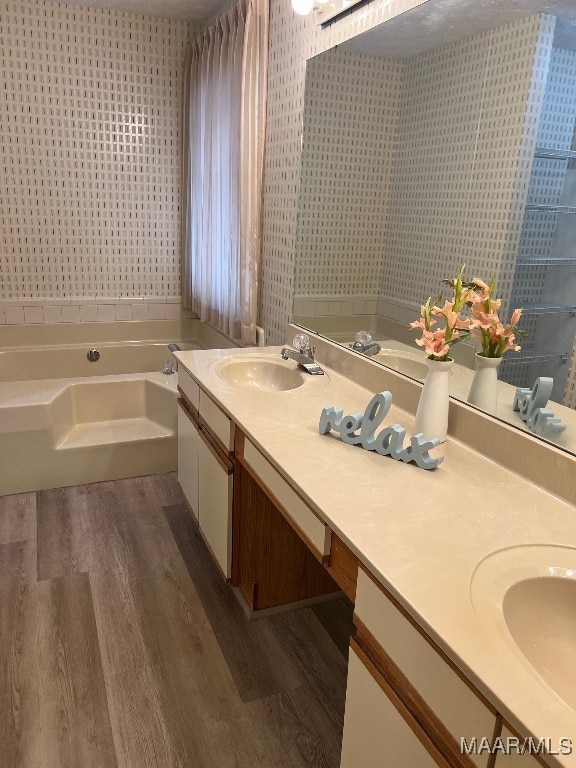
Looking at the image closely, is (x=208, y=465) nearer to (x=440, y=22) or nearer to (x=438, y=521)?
(x=438, y=521)

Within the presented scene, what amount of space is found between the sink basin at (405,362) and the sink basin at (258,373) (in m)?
0.36

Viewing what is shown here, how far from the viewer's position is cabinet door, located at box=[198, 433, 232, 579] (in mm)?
1874

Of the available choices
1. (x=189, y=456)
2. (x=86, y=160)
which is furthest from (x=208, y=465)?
(x=86, y=160)

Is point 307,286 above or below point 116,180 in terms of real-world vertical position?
below

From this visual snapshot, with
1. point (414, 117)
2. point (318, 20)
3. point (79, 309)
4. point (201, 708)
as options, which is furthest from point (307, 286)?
point (79, 309)

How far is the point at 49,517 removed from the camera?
2615 mm

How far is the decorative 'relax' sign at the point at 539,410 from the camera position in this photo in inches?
51.5

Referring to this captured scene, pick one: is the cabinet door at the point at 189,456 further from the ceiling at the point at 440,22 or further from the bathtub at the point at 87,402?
the ceiling at the point at 440,22

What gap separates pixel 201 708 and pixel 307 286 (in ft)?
5.11

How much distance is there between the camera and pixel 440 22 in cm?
157

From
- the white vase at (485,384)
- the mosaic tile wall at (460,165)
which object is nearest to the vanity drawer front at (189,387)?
the mosaic tile wall at (460,165)

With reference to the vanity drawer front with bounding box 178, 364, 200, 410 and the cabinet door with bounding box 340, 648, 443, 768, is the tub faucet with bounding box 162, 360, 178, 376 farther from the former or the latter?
the cabinet door with bounding box 340, 648, 443, 768

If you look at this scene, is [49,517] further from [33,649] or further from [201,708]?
[201,708]

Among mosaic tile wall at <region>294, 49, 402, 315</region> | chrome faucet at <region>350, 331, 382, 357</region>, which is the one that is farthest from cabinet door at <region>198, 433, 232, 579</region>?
mosaic tile wall at <region>294, 49, 402, 315</region>
